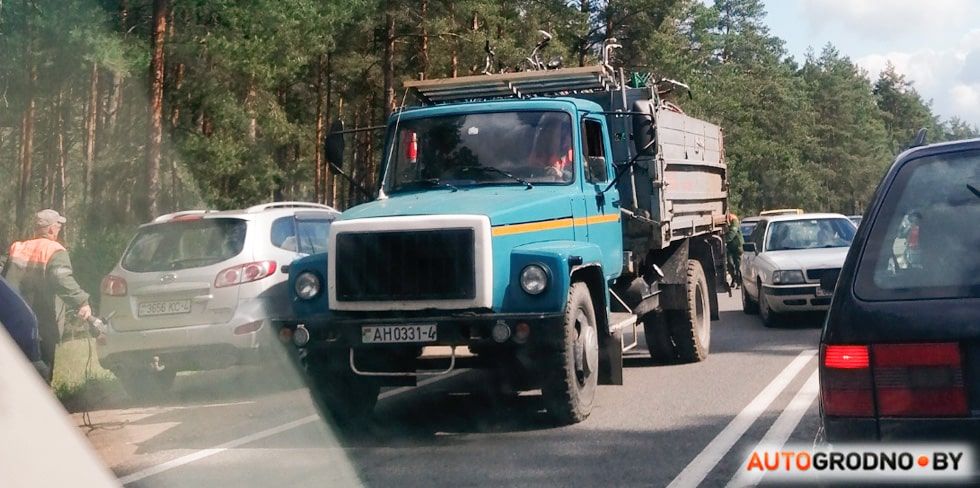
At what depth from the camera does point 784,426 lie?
869cm

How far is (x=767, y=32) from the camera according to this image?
8881 cm

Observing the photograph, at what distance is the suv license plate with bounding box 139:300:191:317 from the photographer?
36.7 feet

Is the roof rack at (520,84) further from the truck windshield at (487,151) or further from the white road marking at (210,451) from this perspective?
the white road marking at (210,451)

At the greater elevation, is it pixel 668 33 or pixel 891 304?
pixel 668 33

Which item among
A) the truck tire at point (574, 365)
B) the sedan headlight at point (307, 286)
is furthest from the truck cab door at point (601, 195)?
the sedan headlight at point (307, 286)

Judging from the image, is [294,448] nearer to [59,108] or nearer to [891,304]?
[891,304]

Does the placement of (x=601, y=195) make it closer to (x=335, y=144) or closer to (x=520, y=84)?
(x=520, y=84)

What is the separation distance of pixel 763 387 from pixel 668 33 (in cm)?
4055

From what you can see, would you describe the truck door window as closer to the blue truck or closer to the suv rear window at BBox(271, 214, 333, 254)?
the blue truck

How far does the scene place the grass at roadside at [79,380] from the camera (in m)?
11.7

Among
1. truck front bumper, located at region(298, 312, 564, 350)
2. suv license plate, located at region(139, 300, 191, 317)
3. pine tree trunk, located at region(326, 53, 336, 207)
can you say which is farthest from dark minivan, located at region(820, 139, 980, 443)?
pine tree trunk, located at region(326, 53, 336, 207)

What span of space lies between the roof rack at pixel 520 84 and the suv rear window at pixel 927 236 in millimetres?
7216

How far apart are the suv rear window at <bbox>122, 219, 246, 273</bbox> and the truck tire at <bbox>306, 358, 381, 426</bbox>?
2706 mm

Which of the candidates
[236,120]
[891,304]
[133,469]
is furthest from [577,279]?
[236,120]
